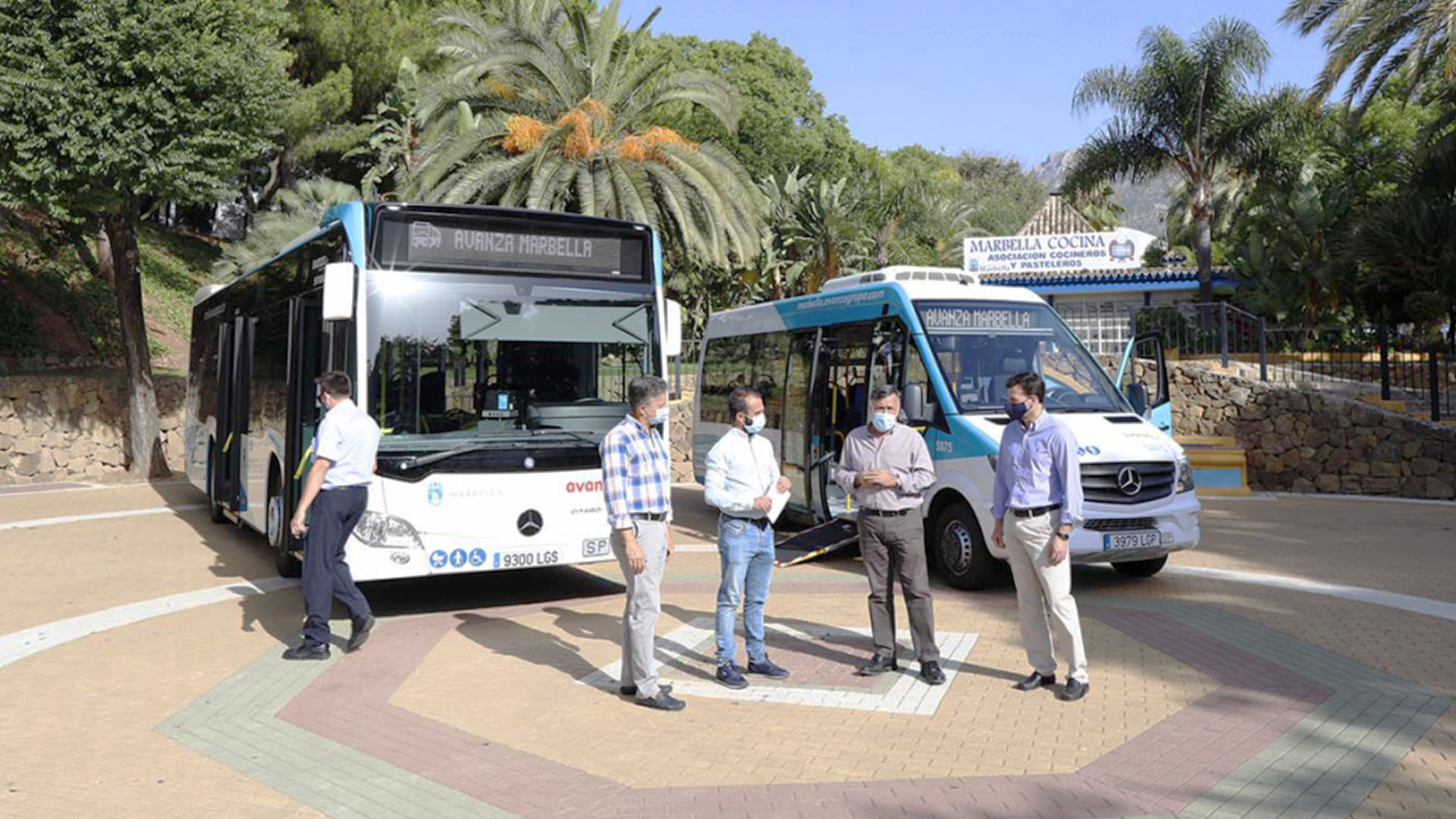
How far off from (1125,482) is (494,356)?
5.00 m

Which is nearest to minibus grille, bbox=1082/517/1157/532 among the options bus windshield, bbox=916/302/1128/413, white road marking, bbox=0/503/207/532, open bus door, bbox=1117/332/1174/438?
bus windshield, bbox=916/302/1128/413

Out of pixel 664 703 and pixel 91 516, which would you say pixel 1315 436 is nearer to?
pixel 664 703

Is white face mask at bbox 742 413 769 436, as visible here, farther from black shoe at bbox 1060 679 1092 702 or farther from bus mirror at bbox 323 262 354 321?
bus mirror at bbox 323 262 354 321

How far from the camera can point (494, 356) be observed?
27.6 ft

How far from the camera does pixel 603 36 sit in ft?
71.4

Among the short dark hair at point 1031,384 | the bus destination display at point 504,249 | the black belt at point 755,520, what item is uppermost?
the bus destination display at point 504,249

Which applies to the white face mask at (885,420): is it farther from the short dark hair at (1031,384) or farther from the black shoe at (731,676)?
the black shoe at (731,676)

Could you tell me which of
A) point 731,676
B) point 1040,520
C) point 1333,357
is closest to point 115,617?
point 731,676

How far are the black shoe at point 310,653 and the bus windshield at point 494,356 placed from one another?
146 centimetres

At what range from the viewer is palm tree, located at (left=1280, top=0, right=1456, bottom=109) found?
19.7m

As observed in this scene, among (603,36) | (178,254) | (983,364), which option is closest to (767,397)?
(983,364)

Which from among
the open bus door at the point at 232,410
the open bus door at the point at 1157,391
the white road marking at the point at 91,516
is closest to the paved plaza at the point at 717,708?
the open bus door at the point at 1157,391

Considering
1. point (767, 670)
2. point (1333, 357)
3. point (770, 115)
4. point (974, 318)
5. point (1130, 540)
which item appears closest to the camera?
point (767, 670)

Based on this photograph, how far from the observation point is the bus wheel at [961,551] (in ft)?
30.9
